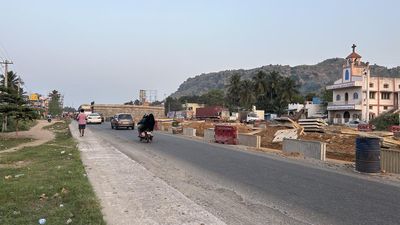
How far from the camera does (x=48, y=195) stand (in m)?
8.34

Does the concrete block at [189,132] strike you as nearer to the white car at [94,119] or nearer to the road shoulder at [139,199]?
the road shoulder at [139,199]

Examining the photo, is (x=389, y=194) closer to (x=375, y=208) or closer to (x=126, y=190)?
(x=375, y=208)

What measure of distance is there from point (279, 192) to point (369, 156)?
5118mm

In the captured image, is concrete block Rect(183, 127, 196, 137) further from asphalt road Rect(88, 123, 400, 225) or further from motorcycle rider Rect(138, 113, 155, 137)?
asphalt road Rect(88, 123, 400, 225)

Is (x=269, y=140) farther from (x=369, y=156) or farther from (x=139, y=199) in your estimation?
(x=139, y=199)

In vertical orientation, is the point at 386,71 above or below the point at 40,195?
above

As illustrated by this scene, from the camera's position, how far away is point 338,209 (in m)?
7.79

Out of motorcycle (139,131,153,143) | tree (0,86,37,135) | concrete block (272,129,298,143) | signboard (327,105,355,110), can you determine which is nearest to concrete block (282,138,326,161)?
concrete block (272,129,298,143)

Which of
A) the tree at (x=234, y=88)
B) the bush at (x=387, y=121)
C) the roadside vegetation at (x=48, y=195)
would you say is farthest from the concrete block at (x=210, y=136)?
the tree at (x=234, y=88)

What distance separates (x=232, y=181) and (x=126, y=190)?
9.99ft

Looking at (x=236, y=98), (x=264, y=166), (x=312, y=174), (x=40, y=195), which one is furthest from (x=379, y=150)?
(x=236, y=98)

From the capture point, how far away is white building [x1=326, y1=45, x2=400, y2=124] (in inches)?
2899

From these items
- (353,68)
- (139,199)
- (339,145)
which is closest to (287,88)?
(353,68)

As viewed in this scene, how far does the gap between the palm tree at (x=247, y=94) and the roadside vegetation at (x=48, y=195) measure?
99.5 metres
